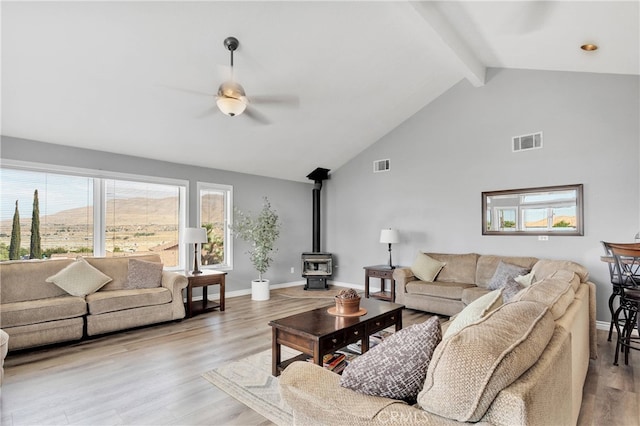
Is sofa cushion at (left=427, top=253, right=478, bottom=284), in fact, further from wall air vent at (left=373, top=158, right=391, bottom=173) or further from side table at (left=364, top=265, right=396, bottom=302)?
wall air vent at (left=373, top=158, right=391, bottom=173)

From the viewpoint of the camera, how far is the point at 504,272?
4.43 metres

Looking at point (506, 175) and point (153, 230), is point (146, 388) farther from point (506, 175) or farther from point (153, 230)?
point (506, 175)

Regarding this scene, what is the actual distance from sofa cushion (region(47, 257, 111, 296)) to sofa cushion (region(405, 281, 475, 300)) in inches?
163

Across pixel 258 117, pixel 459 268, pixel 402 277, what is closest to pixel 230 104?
pixel 258 117

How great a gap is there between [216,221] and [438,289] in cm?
387

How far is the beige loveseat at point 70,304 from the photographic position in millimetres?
3550

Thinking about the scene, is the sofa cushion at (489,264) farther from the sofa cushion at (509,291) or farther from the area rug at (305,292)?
the area rug at (305,292)

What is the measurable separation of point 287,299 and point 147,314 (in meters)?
2.35

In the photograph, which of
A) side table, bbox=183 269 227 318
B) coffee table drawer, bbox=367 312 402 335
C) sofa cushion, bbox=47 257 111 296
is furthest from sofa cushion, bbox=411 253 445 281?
sofa cushion, bbox=47 257 111 296

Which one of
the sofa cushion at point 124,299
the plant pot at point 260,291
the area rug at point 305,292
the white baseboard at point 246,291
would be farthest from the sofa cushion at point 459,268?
the sofa cushion at point 124,299

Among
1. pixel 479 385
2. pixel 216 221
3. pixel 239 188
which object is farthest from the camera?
pixel 239 188

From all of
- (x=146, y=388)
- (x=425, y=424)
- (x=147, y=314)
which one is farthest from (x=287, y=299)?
(x=425, y=424)

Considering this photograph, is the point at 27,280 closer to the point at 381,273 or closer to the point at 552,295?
the point at 381,273

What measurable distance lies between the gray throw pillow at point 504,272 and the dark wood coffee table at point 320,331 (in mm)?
Answer: 1730
